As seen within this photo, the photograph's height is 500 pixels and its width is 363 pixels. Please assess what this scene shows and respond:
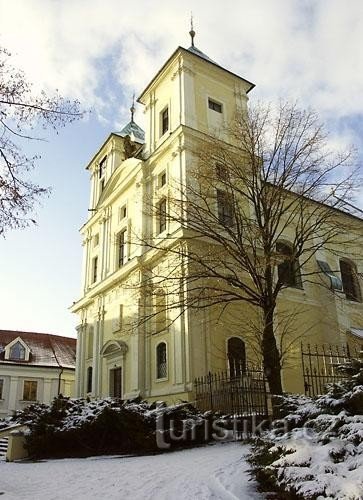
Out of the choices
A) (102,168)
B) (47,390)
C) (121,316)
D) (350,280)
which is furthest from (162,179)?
(47,390)

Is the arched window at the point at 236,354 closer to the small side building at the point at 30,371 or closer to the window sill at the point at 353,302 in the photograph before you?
the window sill at the point at 353,302

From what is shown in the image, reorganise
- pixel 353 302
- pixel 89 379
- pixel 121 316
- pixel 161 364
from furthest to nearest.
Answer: pixel 89 379
pixel 353 302
pixel 121 316
pixel 161 364

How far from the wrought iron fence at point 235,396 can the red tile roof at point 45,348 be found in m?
26.1

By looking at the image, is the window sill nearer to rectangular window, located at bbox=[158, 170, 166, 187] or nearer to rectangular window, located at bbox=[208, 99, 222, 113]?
rectangular window, located at bbox=[158, 170, 166, 187]

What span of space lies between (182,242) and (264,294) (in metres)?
7.77

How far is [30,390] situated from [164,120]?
23955 millimetres

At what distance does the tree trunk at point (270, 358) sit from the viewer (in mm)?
11492

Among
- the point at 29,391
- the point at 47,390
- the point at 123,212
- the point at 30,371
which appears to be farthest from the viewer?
the point at 30,371

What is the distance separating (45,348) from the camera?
4288 cm

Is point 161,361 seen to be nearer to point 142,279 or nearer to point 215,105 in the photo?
point 142,279

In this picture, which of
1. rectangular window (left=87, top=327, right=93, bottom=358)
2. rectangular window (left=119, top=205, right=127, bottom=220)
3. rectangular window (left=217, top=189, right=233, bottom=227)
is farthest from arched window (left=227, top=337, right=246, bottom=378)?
rectangular window (left=87, top=327, right=93, bottom=358)

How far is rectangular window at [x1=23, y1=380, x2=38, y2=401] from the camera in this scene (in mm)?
38406

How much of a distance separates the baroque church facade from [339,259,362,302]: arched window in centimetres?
46

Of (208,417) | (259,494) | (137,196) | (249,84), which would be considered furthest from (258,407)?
(249,84)
